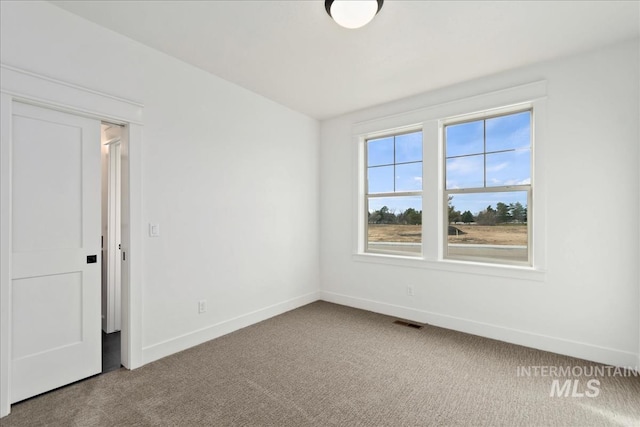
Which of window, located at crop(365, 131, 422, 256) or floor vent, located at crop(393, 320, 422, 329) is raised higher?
window, located at crop(365, 131, 422, 256)

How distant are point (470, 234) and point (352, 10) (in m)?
2.75

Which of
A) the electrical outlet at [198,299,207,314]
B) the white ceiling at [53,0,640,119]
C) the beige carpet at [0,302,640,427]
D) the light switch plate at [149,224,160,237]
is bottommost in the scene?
the beige carpet at [0,302,640,427]

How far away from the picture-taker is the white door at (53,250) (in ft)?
6.95

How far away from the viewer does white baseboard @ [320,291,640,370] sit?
2.65 meters

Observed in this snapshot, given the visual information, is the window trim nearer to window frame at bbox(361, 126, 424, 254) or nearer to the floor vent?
window frame at bbox(361, 126, 424, 254)

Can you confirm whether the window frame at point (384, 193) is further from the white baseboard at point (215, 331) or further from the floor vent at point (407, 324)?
the white baseboard at point (215, 331)


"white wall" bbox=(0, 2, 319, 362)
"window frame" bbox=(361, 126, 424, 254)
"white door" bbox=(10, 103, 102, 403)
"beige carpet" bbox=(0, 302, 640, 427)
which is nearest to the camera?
"beige carpet" bbox=(0, 302, 640, 427)

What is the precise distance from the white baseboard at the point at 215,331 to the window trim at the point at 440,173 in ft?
3.96

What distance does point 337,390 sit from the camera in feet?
7.55

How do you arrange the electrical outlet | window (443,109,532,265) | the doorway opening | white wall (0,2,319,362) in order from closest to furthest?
1. white wall (0,2,319,362)
2. the electrical outlet
3. window (443,109,532,265)
4. the doorway opening

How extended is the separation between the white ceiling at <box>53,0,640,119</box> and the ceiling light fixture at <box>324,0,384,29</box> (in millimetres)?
139

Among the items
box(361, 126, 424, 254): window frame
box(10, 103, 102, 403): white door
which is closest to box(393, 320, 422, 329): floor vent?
box(361, 126, 424, 254): window frame

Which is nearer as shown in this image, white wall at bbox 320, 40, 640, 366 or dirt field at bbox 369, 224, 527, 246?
white wall at bbox 320, 40, 640, 366

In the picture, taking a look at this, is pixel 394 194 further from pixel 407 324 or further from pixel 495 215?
pixel 407 324
